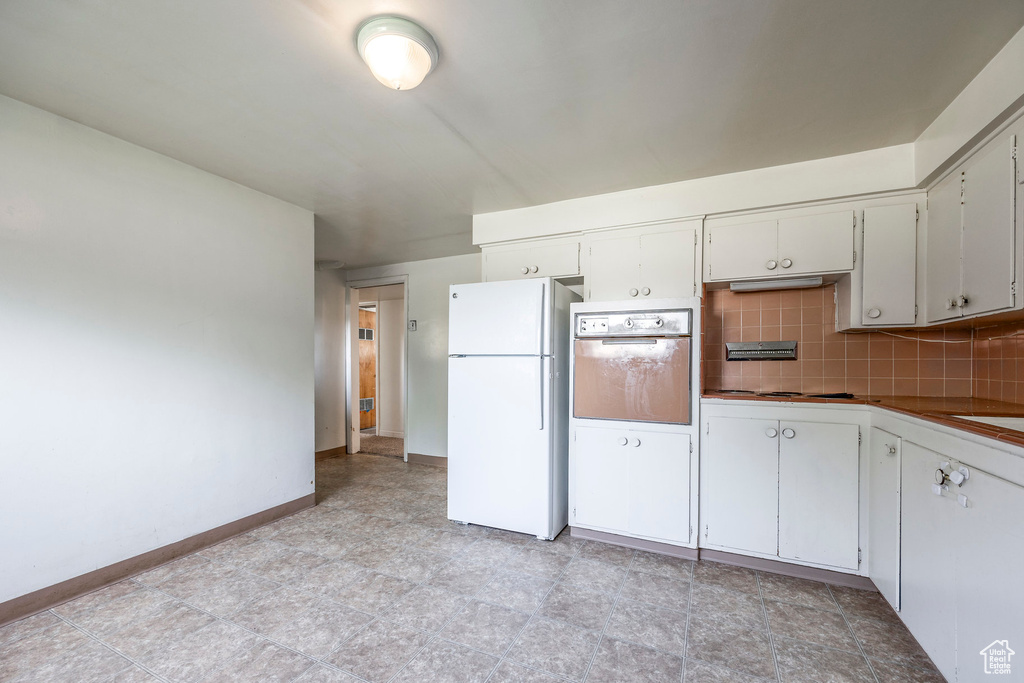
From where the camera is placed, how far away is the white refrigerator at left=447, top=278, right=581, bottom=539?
2.73 m

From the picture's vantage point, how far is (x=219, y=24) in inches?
56.9

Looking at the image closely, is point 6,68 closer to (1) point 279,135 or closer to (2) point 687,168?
(1) point 279,135

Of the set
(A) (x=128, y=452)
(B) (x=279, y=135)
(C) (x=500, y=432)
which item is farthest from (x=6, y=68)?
(C) (x=500, y=432)

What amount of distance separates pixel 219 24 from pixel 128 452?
217cm

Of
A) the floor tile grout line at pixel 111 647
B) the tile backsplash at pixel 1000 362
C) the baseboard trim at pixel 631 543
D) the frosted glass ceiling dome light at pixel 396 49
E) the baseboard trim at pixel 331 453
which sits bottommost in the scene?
the baseboard trim at pixel 331 453

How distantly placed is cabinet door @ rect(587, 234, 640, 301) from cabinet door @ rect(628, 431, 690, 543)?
3.16ft

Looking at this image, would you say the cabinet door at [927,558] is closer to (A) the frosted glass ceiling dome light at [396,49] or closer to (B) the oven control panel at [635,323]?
(B) the oven control panel at [635,323]

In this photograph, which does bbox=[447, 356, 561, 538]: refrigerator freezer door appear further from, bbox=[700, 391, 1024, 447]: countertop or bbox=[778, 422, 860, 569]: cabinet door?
bbox=[778, 422, 860, 569]: cabinet door

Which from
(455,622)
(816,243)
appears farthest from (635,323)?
(455,622)

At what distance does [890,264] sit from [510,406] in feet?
7.78

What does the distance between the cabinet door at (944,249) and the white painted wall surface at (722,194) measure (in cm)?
19

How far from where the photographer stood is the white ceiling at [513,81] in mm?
1404

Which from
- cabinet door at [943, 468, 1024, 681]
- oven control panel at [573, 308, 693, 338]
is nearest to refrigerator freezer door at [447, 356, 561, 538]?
oven control panel at [573, 308, 693, 338]

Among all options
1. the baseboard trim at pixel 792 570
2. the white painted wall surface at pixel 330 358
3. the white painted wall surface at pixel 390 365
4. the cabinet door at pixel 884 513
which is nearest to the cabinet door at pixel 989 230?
the cabinet door at pixel 884 513
